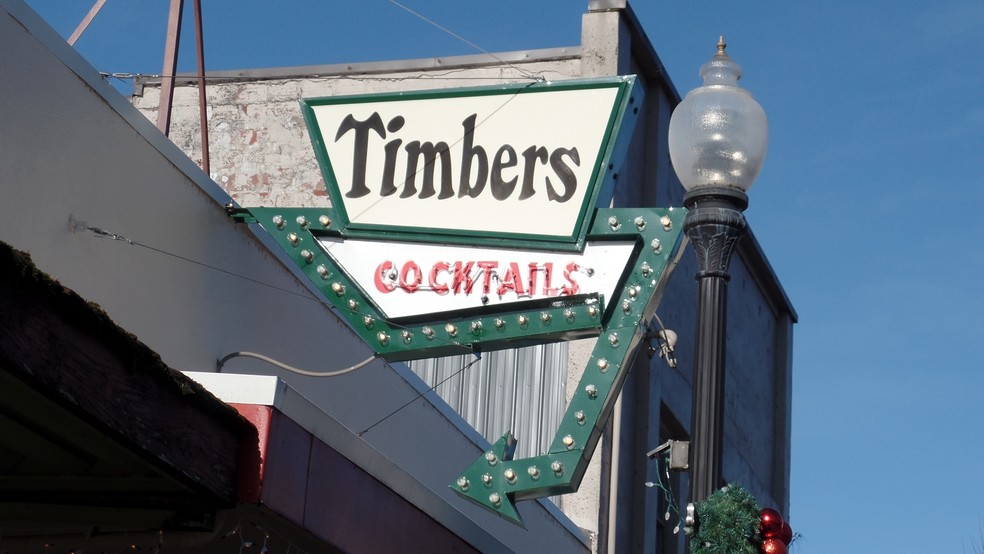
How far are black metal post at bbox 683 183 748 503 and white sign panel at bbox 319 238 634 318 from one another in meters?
0.69

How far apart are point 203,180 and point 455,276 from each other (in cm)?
145

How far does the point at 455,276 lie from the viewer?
735 cm

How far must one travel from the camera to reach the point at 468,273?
Answer: 7328 millimetres

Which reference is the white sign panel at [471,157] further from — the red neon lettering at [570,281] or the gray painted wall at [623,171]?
the gray painted wall at [623,171]

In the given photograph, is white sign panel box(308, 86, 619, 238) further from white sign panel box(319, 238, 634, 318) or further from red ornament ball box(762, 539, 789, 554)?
red ornament ball box(762, 539, 789, 554)

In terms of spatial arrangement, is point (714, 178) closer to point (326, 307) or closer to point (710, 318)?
point (710, 318)

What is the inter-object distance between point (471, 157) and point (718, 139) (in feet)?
4.84

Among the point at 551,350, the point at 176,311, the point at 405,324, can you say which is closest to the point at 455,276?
the point at 405,324

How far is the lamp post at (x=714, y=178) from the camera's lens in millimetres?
6359

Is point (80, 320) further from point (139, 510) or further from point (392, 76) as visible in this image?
point (392, 76)

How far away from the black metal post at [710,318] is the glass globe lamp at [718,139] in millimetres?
80

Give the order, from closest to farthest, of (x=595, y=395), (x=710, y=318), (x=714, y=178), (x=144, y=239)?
1. (x=710, y=318)
2. (x=714, y=178)
3. (x=144, y=239)
4. (x=595, y=395)

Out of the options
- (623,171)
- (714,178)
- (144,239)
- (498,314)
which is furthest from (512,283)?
(623,171)

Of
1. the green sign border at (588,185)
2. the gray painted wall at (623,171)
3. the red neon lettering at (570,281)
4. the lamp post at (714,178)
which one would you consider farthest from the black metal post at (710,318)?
the gray painted wall at (623,171)
